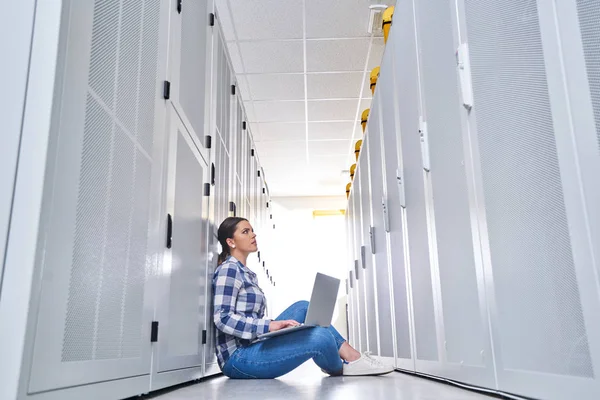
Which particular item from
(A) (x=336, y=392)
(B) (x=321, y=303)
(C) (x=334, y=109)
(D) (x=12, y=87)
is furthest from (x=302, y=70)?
(D) (x=12, y=87)

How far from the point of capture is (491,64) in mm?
1555

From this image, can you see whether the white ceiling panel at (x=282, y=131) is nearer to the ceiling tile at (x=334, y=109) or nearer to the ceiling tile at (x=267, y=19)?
the ceiling tile at (x=334, y=109)

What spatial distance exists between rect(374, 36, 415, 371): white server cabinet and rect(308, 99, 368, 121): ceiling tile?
2.29 meters

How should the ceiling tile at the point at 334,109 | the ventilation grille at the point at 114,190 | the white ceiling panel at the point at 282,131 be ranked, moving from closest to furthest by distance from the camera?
the ventilation grille at the point at 114,190 < the ceiling tile at the point at 334,109 < the white ceiling panel at the point at 282,131

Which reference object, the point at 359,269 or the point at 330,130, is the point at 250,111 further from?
the point at 359,269

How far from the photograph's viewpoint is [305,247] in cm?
956

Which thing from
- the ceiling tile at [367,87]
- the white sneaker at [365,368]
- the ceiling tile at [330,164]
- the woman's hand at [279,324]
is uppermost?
the ceiling tile at [367,87]

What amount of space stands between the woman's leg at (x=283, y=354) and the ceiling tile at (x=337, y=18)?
272 cm

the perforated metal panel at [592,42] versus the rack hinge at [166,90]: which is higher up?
the rack hinge at [166,90]

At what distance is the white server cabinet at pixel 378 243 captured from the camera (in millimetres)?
3670

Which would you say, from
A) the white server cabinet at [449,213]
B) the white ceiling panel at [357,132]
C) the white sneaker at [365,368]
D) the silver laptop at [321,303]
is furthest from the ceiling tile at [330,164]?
the white server cabinet at [449,213]

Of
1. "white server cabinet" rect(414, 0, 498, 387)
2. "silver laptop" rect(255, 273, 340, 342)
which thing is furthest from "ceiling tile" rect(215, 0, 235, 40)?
"silver laptop" rect(255, 273, 340, 342)

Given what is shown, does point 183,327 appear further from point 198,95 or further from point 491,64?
point 491,64

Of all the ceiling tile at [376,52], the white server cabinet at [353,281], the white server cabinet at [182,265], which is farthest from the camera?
the white server cabinet at [353,281]
